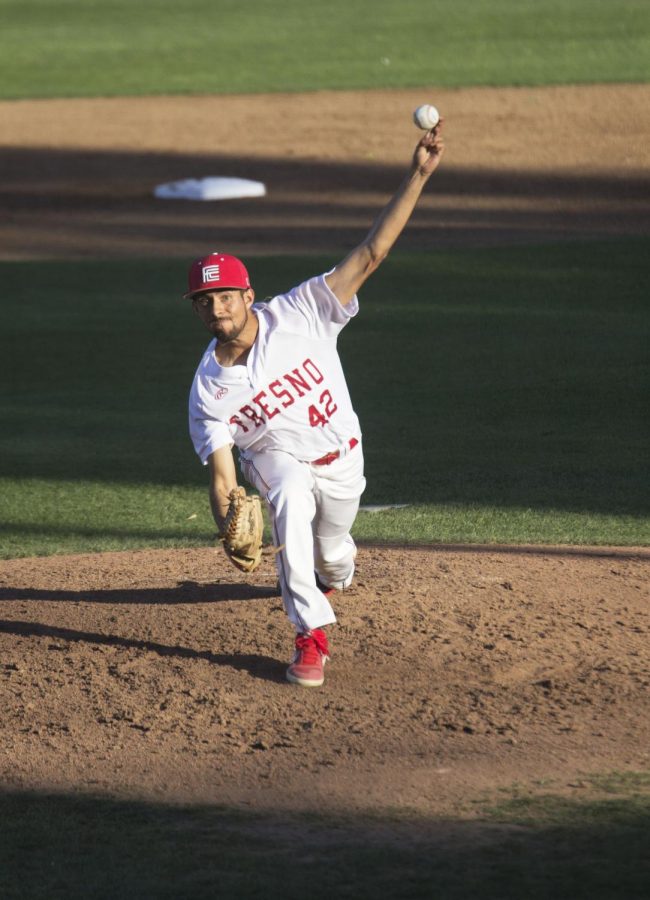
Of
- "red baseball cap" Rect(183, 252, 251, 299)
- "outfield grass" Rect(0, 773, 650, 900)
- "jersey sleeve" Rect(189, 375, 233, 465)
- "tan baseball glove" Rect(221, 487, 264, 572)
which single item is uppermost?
"red baseball cap" Rect(183, 252, 251, 299)

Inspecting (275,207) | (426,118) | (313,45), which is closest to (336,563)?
(426,118)

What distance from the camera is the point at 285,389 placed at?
234 inches

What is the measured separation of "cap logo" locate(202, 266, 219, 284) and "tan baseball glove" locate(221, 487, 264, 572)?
815 mm

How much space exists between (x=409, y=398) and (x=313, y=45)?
24.7 metres

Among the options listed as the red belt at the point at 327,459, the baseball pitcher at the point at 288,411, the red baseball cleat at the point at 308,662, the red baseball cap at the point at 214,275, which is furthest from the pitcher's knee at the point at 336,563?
the red baseball cap at the point at 214,275

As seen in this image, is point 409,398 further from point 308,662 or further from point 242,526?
point 242,526

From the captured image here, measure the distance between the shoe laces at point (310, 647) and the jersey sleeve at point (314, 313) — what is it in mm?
1206

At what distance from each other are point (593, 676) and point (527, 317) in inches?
339

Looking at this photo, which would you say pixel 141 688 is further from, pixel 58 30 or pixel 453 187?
pixel 58 30

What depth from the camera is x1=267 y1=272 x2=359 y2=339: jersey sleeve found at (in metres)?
6.04

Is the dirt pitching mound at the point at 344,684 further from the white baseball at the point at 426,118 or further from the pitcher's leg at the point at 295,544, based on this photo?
the white baseball at the point at 426,118

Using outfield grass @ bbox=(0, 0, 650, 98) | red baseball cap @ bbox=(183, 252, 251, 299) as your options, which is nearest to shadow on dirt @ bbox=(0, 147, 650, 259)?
outfield grass @ bbox=(0, 0, 650, 98)

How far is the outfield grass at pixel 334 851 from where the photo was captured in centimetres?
420

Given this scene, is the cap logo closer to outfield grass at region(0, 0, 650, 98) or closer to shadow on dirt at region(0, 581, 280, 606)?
shadow on dirt at region(0, 581, 280, 606)
